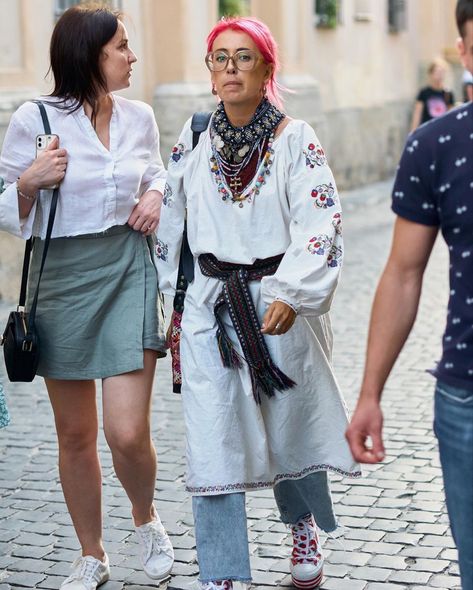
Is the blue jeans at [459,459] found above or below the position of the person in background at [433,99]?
above

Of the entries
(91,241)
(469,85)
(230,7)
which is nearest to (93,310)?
(91,241)

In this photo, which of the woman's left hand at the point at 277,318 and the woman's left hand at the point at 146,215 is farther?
the woman's left hand at the point at 146,215

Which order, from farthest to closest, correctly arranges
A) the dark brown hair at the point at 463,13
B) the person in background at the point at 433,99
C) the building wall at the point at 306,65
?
1. the person in background at the point at 433,99
2. the building wall at the point at 306,65
3. the dark brown hair at the point at 463,13

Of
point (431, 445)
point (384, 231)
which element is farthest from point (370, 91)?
point (431, 445)

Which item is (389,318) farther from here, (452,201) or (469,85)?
(469,85)

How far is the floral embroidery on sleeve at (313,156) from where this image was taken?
3.90 m

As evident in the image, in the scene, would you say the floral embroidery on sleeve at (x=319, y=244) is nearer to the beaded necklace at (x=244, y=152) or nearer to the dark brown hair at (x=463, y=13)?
the beaded necklace at (x=244, y=152)

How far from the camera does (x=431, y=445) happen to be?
20.2 ft

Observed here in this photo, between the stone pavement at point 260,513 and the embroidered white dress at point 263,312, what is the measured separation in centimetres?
55

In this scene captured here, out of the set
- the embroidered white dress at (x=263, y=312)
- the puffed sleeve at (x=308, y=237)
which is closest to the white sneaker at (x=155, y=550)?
the embroidered white dress at (x=263, y=312)

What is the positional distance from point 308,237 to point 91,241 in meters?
0.79

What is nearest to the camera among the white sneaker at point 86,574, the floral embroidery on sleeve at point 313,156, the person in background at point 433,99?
the floral embroidery on sleeve at point 313,156

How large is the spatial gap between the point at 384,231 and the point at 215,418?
11564 mm

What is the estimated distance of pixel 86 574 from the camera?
14.3 feet
